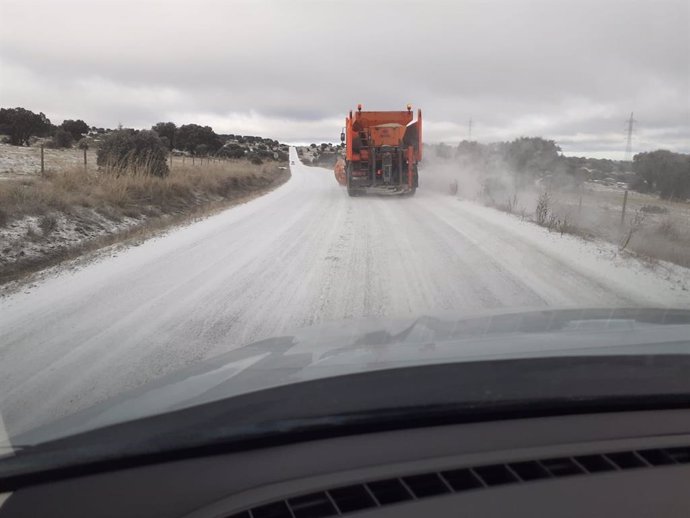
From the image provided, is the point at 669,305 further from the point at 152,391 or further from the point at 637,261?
the point at 152,391

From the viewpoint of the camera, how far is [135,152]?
55.6 feet

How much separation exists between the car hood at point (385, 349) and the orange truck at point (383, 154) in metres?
15.5

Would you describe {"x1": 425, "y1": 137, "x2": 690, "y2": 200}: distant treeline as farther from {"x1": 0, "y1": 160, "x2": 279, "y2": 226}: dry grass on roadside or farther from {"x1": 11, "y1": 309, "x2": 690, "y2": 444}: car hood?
{"x1": 11, "y1": 309, "x2": 690, "y2": 444}: car hood

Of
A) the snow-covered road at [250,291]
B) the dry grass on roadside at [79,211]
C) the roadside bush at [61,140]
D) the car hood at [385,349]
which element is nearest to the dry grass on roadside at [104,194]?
the dry grass on roadside at [79,211]

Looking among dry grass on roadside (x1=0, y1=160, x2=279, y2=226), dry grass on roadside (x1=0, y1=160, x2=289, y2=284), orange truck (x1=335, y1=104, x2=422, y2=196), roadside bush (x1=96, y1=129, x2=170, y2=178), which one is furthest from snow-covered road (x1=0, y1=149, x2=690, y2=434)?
orange truck (x1=335, y1=104, x2=422, y2=196)

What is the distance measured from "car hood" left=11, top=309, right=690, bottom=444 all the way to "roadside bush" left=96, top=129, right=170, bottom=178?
13.9 m

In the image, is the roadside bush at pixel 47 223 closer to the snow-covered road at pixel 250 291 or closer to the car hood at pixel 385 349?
the snow-covered road at pixel 250 291

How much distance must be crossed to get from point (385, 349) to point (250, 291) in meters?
3.79

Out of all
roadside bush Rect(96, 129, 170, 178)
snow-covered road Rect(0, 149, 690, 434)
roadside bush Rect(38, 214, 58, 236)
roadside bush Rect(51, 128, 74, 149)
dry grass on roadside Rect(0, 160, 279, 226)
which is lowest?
snow-covered road Rect(0, 149, 690, 434)

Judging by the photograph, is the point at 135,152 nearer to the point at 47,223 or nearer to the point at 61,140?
the point at 47,223

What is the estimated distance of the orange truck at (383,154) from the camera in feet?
60.3

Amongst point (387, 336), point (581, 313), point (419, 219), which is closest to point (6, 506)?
point (387, 336)

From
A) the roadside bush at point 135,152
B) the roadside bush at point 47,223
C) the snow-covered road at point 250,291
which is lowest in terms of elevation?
the snow-covered road at point 250,291

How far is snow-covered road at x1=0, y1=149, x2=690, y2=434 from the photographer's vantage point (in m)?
3.96
